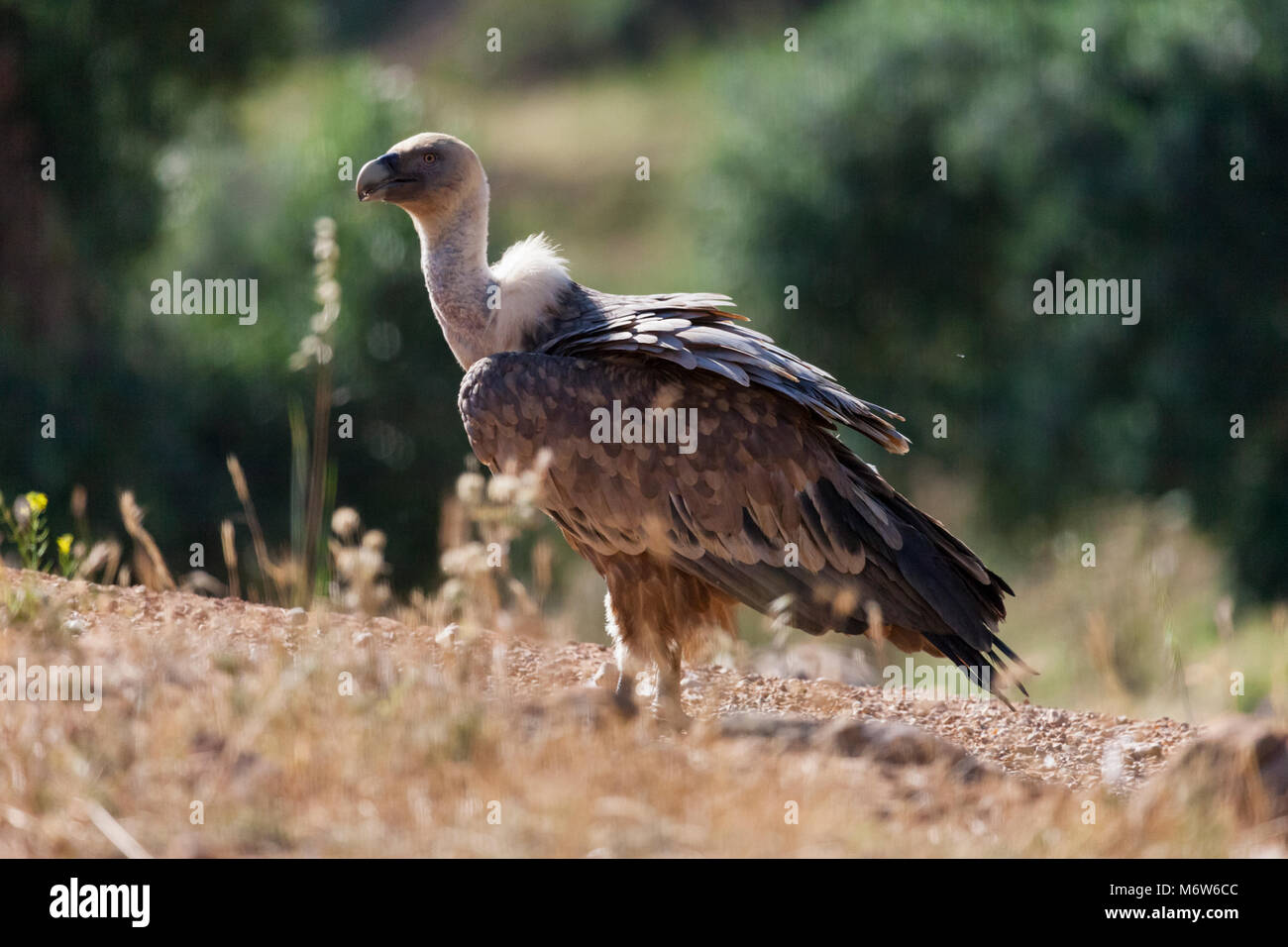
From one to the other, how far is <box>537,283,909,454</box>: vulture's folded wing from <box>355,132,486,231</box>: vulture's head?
97 cm

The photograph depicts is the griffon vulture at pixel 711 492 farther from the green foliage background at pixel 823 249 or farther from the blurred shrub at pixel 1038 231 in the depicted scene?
the blurred shrub at pixel 1038 231

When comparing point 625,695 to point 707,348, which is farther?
point 707,348

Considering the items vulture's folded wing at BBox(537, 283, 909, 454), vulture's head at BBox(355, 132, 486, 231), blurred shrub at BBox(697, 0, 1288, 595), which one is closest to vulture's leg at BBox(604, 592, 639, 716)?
vulture's folded wing at BBox(537, 283, 909, 454)

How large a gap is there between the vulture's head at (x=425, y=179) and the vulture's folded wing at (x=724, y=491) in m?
1.27

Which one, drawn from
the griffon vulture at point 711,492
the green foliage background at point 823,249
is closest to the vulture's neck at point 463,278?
the griffon vulture at point 711,492

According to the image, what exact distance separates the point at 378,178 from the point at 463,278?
68cm

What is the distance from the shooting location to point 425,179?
763 cm

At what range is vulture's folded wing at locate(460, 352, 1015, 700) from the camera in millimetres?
6605

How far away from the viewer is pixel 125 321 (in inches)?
843

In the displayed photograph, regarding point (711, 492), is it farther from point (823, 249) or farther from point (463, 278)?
point (823, 249)

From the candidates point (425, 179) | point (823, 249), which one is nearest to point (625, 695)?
point (425, 179)

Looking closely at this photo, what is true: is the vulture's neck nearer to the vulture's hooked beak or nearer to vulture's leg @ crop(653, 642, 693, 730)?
the vulture's hooked beak
